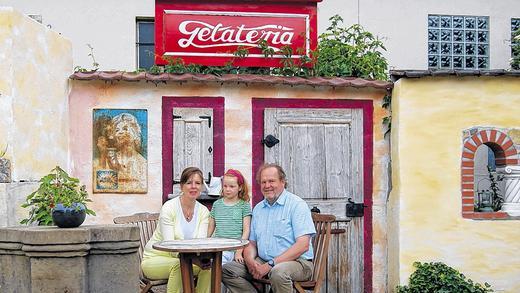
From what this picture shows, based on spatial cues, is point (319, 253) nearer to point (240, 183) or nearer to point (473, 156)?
point (240, 183)

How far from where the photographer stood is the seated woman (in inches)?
260

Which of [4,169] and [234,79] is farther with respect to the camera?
[234,79]

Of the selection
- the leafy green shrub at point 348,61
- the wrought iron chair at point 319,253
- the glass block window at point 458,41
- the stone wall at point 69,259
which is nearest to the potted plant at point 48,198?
the stone wall at point 69,259

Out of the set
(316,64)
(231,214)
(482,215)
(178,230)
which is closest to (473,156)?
(482,215)

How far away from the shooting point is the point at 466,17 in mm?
12375

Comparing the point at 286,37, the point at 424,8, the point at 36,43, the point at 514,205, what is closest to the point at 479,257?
the point at 514,205

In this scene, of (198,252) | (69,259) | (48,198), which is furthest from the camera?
(48,198)

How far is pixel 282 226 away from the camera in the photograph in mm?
6723

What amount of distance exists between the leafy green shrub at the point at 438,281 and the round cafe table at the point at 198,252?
7.01 feet

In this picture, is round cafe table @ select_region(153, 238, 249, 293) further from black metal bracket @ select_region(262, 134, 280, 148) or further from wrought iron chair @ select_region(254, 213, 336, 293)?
black metal bracket @ select_region(262, 134, 280, 148)

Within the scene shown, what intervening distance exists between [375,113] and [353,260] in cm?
156

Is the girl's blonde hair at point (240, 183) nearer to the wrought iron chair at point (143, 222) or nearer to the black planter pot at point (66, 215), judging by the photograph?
the wrought iron chair at point (143, 222)

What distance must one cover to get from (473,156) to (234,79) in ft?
8.35

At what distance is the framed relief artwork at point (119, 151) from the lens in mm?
7844
